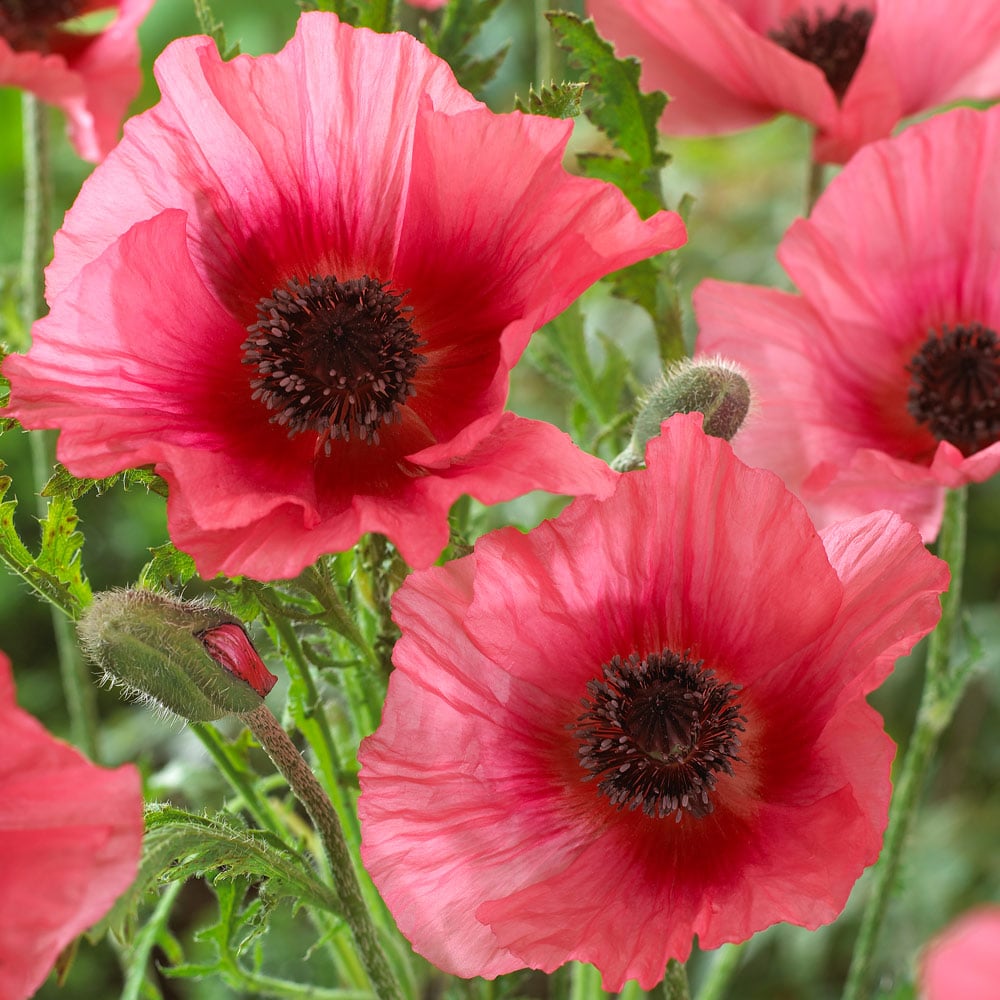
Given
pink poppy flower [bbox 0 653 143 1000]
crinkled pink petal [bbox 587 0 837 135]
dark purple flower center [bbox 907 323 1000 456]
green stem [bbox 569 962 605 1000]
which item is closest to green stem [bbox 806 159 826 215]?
crinkled pink petal [bbox 587 0 837 135]

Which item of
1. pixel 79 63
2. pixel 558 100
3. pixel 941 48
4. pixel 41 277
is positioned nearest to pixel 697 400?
pixel 558 100

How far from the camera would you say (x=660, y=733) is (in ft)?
2.39

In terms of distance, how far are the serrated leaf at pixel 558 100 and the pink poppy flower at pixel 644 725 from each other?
175 millimetres

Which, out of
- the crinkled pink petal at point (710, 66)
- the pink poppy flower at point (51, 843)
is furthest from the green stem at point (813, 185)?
the pink poppy flower at point (51, 843)

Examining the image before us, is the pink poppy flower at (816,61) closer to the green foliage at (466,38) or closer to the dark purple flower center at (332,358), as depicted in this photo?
the green foliage at (466,38)

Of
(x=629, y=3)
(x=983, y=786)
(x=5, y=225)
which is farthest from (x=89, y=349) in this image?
(x=5, y=225)

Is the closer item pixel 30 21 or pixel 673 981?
pixel 673 981

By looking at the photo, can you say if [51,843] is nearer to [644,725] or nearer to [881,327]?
[644,725]

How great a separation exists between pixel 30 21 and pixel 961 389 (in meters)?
0.87

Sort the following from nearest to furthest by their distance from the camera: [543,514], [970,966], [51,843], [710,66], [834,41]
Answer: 1. [970,966]
2. [51,843]
3. [710,66]
4. [834,41]
5. [543,514]

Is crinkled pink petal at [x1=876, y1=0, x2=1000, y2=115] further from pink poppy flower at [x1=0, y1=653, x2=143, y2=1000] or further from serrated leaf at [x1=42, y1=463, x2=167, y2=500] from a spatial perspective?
pink poppy flower at [x1=0, y1=653, x2=143, y2=1000]

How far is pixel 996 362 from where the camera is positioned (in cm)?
98

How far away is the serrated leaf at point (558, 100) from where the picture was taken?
70 centimetres

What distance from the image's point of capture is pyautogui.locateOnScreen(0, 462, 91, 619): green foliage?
0.68 meters
